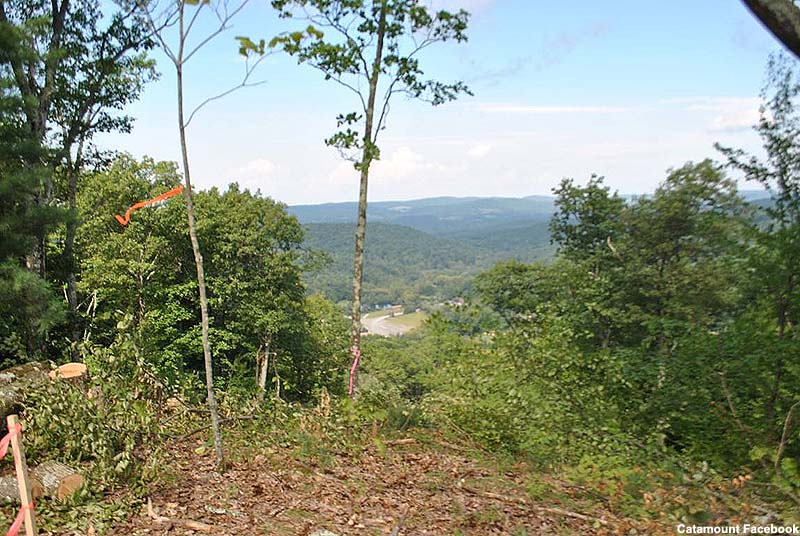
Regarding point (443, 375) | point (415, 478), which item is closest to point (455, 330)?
point (443, 375)

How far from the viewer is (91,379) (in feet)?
20.4

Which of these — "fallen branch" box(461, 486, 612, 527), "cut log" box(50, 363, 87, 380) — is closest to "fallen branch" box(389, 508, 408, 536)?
"fallen branch" box(461, 486, 612, 527)

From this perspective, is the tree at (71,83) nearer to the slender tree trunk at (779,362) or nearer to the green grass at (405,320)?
the slender tree trunk at (779,362)

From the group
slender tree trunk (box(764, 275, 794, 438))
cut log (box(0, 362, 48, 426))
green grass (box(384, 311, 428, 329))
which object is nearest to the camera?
slender tree trunk (box(764, 275, 794, 438))

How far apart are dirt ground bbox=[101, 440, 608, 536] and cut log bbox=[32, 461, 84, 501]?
27.6 inches

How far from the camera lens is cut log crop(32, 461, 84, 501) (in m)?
4.86

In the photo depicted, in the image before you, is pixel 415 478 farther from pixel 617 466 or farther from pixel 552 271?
pixel 552 271

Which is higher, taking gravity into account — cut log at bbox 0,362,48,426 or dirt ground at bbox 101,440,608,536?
cut log at bbox 0,362,48,426

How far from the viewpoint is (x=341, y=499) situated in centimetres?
548

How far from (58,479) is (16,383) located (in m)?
1.64

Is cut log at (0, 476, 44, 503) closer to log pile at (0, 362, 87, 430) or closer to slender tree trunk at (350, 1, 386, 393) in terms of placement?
log pile at (0, 362, 87, 430)

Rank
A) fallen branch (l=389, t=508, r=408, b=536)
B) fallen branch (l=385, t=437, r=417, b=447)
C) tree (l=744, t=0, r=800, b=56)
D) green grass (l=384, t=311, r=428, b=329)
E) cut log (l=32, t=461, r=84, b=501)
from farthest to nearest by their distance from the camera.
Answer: green grass (l=384, t=311, r=428, b=329) → fallen branch (l=385, t=437, r=417, b=447) → cut log (l=32, t=461, r=84, b=501) → fallen branch (l=389, t=508, r=408, b=536) → tree (l=744, t=0, r=800, b=56)

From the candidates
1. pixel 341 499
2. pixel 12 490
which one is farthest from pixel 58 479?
pixel 341 499

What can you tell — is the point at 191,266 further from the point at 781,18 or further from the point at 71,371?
the point at 781,18
